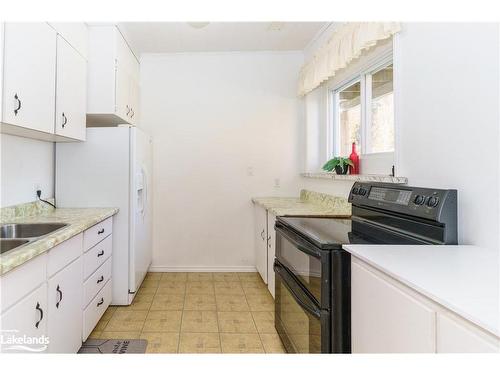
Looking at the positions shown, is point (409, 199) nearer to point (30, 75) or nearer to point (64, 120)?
point (30, 75)

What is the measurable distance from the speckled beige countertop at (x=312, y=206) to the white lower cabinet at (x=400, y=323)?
3.92 ft

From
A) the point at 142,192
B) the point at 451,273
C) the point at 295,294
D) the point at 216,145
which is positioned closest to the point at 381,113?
the point at 295,294

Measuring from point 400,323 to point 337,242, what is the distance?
50cm

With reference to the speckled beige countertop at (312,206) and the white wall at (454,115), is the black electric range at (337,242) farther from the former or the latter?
the speckled beige countertop at (312,206)

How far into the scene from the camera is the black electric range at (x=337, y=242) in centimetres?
132

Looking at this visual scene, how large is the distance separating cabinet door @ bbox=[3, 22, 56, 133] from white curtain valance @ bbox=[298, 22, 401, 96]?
6.63 feet

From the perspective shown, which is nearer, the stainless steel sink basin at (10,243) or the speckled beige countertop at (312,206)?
the stainless steel sink basin at (10,243)

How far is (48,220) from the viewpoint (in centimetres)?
211

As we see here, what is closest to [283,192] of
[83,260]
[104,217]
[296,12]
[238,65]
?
[238,65]

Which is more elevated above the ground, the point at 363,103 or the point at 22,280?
the point at 363,103

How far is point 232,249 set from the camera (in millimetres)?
3777

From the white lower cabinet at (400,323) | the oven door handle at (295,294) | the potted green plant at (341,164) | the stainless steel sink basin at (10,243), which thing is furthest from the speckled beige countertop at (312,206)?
the stainless steel sink basin at (10,243)

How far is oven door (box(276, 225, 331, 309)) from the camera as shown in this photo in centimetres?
134

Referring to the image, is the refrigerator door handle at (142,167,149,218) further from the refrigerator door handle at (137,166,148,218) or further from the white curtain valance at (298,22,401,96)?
the white curtain valance at (298,22,401,96)
